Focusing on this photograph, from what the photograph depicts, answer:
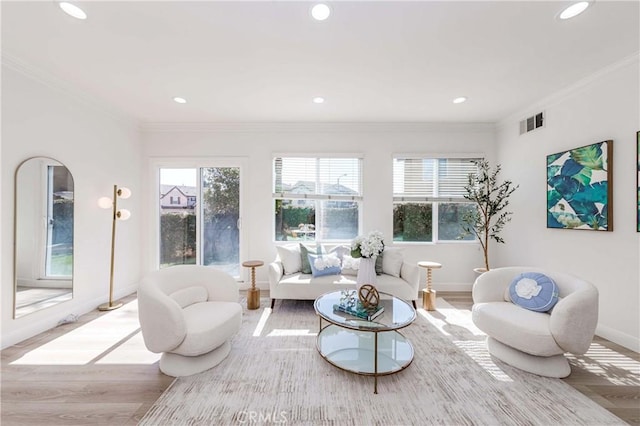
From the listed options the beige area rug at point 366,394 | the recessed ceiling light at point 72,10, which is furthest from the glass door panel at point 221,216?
the recessed ceiling light at point 72,10

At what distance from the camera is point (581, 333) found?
201 cm

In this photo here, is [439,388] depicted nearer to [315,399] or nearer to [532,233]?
[315,399]

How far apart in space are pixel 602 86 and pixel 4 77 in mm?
6231

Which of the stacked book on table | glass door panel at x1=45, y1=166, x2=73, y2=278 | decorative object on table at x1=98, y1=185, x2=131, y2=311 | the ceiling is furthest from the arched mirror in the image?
the stacked book on table

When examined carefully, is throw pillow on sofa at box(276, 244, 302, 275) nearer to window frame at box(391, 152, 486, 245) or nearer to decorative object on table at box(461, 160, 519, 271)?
window frame at box(391, 152, 486, 245)

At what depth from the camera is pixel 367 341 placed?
255cm

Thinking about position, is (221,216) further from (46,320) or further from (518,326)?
(518,326)

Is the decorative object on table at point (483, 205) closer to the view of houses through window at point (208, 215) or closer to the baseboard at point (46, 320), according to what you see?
the view of houses through window at point (208, 215)

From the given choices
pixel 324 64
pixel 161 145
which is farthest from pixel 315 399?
pixel 161 145

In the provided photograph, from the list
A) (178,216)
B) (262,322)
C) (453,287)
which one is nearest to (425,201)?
(453,287)

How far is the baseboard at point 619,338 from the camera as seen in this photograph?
2490 millimetres

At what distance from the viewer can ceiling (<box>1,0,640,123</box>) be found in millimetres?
1889

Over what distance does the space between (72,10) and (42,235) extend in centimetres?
245

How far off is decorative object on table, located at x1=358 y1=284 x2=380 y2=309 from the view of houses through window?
9.09ft
